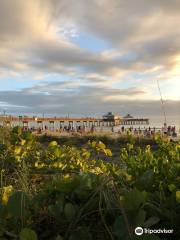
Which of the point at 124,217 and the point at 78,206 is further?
A: the point at 78,206

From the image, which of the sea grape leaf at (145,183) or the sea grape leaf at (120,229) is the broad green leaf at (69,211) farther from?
the sea grape leaf at (145,183)

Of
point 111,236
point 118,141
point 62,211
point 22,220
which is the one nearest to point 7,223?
point 22,220

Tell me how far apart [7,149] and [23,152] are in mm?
319

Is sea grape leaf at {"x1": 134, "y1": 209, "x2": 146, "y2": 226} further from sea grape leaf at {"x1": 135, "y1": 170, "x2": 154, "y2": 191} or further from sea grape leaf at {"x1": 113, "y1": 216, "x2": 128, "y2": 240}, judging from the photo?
sea grape leaf at {"x1": 135, "y1": 170, "x2": 154, "y2": 191}

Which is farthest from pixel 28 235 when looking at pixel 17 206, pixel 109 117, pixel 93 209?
pixel 109 117

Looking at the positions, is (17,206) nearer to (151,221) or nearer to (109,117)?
(151,221)

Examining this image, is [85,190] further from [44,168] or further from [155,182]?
[44,168]

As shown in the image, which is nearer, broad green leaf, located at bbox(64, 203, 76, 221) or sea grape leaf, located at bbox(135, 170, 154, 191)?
broad green leaf, located at bbox(64, 203, 76, 221)

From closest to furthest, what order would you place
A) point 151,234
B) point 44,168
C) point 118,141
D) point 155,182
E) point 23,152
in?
point 151,234
point 155,182
point 44,168
point 23,152
point 118,141

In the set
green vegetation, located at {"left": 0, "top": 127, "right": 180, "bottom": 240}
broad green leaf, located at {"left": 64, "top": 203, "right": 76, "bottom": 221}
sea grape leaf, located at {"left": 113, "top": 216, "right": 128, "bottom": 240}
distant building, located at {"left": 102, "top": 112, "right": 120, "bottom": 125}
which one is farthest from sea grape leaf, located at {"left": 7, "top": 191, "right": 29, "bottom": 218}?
distant building, located at {"left": 102, "top": 112, "right": 120, "bottom": 125}

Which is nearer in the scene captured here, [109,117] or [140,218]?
[140,218]

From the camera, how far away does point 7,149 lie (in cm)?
606

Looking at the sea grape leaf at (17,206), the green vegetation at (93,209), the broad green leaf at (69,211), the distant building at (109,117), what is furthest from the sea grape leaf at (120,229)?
the distant building at (109,117)

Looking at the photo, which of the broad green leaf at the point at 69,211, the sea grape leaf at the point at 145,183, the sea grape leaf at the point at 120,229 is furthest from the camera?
the sea grape leaf at the point at 145,183
